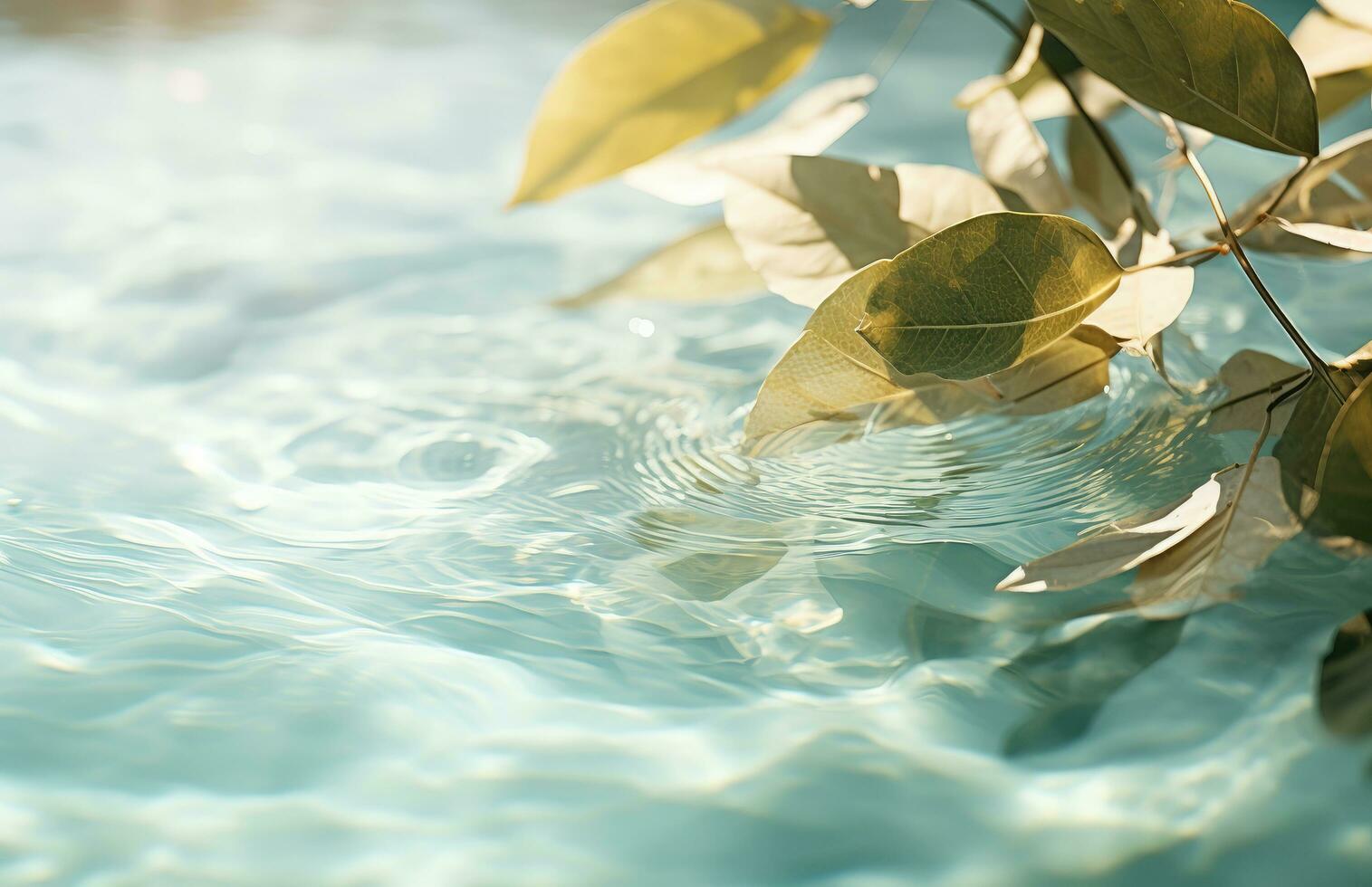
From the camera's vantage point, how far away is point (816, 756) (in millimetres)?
301

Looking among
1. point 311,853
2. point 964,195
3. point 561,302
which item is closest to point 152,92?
point 561,302

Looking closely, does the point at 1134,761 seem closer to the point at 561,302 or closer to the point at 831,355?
the point at 831,355

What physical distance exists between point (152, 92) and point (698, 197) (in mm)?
778

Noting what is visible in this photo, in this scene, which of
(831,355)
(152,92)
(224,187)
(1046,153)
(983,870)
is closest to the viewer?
(983,870)

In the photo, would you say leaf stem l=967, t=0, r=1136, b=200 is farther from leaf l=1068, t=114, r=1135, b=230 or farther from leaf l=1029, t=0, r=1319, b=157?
leaf l=1029, t=0, r=1319, b=157

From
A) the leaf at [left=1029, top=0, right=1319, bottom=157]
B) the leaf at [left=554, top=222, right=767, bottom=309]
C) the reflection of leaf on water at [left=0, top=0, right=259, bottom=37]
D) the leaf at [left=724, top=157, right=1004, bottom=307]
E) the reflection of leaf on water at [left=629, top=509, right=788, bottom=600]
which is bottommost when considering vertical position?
the reflection of leaf on water at [left=629, top=509, right=788, bottom=600]

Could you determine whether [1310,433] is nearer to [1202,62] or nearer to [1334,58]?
[1202,62]

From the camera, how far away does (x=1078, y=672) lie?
1.07ft

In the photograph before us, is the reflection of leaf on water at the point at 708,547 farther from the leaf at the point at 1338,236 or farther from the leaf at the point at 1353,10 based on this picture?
the leaf at the point at 1353,10

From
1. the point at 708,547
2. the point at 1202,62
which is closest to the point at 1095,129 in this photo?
the point at 1202,62

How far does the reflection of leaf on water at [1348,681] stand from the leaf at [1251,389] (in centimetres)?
10

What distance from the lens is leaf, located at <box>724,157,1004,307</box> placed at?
454 millimetres

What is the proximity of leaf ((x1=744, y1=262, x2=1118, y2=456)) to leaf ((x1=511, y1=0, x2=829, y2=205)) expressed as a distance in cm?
17

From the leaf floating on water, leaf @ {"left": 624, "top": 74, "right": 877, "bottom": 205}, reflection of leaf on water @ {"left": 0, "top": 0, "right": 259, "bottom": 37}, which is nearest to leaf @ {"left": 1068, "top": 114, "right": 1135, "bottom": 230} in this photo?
leaf @ {"left": 624, "top": 74, "right": 877, "bottom": 205}
